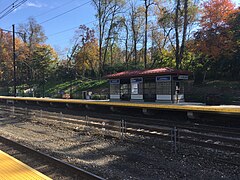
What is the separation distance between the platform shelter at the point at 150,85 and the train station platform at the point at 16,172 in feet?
58.8

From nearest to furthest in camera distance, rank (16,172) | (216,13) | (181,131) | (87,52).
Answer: (16,172)
(181,131)
(216,13)
(87,52)

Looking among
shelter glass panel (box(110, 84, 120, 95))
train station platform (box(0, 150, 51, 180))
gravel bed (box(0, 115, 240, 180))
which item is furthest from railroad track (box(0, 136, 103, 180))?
shelter glass panel (box(110, 84, 120, 95))

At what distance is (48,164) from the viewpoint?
26.0ft

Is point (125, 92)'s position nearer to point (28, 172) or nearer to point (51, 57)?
point (28, 172)

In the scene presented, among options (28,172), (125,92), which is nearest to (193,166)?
(28,172)

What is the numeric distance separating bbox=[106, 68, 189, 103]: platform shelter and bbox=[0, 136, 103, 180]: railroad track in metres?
15.5

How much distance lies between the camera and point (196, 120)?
50.7ft

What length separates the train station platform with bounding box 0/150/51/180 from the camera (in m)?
5.69

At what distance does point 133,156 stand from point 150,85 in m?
16.3

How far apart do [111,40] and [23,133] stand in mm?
47404

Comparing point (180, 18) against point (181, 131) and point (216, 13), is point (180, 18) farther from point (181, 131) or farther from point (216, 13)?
point (181, 131)

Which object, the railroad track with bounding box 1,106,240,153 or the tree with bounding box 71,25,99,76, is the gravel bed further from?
the tree with bounding box 71,25,99,76

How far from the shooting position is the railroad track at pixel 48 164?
6.83 meters

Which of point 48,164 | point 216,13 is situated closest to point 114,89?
point 216,13
